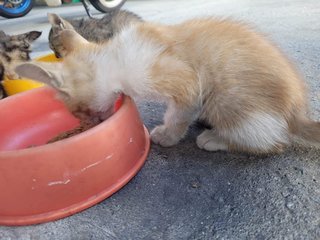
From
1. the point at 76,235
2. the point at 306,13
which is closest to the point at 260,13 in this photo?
the point at 306,13

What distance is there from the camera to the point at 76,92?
4.42 ft

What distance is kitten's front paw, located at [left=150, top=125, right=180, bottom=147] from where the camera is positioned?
1513 millimetres

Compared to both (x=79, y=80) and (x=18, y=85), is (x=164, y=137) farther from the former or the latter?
(x=18, y=85)

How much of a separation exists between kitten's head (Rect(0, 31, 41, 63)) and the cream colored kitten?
3.12 ft

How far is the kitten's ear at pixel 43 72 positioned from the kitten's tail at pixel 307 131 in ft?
2.74

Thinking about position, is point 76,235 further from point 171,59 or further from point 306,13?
point 306,13

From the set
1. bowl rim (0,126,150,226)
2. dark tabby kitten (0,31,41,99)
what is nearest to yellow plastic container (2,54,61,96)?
dark tabby kitten (0,31,41,99)

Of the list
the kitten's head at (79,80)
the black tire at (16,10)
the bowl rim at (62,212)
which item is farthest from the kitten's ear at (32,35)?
the black tire at (16,10)

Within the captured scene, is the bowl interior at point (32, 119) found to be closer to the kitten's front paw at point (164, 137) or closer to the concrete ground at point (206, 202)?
the kitten's front paw at point (164, 137)

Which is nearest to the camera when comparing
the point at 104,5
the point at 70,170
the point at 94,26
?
the point at 70,170

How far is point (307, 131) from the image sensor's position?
1.31m

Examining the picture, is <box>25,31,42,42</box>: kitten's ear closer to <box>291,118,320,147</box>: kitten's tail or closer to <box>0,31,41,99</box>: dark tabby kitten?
<box>0,31,41,99</box>: dark tabby kitten

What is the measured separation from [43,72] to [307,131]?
913mm

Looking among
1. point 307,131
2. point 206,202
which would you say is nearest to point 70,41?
point 206,202
